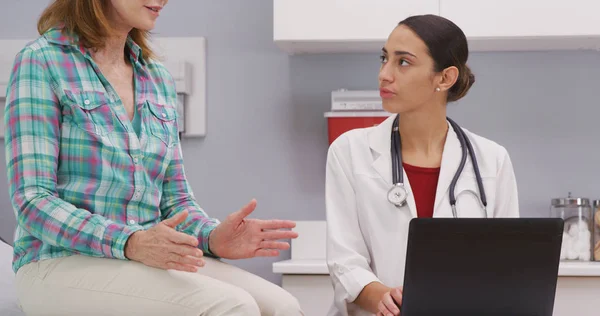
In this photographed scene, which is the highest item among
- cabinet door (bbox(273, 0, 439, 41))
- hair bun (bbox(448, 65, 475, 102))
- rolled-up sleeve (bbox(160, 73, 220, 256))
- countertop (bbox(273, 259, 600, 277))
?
cabinet door (bbox(273, 0, 439, 41))

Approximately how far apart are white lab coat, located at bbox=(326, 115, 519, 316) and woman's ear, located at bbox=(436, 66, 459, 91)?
4.2 inches

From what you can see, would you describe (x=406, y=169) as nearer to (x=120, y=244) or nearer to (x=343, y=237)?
(x=343, y=237)

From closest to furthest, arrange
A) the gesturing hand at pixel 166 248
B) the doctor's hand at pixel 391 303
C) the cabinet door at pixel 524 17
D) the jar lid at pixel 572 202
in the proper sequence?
1. the gesturing hand at pixel 166 248
2. the doctor's hand at pixel 391 303
3. the cabinet door at pixel 524 17
4. the jar lid at pixel 572 202

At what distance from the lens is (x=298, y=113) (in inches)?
111

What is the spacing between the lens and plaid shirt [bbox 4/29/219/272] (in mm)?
1366

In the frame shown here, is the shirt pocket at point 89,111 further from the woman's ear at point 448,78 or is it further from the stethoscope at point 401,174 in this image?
the woman's ear at point 448,78

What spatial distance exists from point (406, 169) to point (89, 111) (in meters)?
0.73

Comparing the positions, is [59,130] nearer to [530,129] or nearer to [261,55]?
[261,55]

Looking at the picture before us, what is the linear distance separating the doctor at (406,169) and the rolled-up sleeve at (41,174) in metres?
0.54

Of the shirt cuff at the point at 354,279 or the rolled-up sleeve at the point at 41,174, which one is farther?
the shirt cuff at the point at 354,279

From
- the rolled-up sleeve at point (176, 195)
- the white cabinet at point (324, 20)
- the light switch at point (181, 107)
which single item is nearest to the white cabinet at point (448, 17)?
the white cabinet at point (324, 20)

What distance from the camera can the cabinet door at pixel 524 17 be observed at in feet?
8.04

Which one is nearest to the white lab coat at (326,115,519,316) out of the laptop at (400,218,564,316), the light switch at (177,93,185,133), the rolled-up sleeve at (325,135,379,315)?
the rolled-up sleeve at (325,135,379,315)

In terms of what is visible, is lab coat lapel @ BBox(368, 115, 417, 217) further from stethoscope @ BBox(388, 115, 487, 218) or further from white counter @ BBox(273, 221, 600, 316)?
white counter @ BBox(273, 221, 600, 316)
